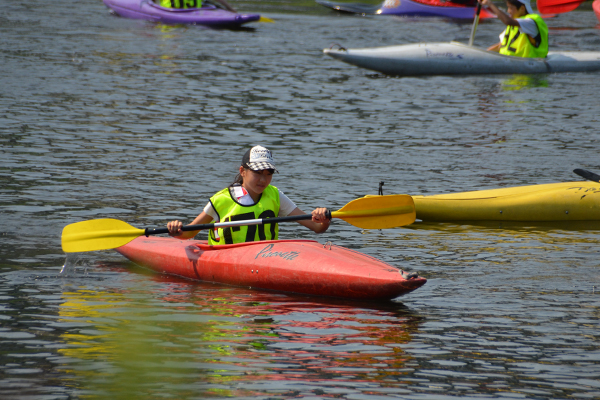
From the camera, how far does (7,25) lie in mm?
19000

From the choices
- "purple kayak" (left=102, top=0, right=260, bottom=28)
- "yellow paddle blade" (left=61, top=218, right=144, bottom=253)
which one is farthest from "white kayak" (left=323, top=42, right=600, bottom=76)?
"yellow paddle blade" (left=61, top=218, right=144, bottom=253)

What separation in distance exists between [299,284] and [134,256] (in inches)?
58.4

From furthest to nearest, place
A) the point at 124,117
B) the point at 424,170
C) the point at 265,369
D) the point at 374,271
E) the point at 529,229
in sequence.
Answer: the point at 124,117
the point at 424,170
the point at 529,229
the point at 374,271
the point at 265,369

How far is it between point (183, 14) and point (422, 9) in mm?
7164

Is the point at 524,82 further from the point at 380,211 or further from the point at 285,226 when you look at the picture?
the point at 380,211

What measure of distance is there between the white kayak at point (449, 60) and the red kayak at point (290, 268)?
9.11 metres

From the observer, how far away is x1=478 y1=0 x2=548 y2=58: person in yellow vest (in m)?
13.9

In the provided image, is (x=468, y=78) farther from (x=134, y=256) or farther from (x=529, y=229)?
(x=134, y=256)

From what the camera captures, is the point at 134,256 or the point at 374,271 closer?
the point at 374,271

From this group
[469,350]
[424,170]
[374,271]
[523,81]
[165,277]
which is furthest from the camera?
[523,81]

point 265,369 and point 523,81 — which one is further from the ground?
point 523,81

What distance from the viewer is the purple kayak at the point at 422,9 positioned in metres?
23.7

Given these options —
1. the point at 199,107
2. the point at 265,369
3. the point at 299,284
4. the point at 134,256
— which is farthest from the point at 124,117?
the point at 265,369

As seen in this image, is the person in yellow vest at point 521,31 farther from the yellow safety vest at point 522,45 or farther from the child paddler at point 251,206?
the child paddler at point 251,206
